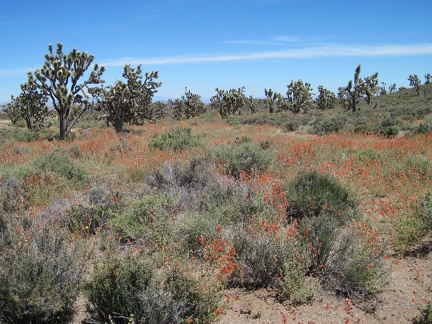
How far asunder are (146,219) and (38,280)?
6.23 feet

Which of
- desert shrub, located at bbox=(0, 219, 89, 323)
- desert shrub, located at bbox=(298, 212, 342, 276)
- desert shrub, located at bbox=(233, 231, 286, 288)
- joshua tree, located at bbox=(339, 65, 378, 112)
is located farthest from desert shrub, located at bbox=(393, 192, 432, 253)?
joshua tree, located at bbox=(339, 65, 378, 112)

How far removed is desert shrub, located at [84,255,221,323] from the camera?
3002 mm

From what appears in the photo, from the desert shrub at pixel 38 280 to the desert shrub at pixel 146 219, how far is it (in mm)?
1003

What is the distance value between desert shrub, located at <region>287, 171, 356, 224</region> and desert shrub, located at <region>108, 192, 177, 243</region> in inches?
82.3

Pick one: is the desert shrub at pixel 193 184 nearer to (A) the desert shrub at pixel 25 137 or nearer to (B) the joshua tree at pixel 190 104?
(A) the desert shrub at pixel 25 137

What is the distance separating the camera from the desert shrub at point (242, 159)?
26.1ft

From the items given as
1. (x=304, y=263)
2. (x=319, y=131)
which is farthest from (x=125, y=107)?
(x=304, y=263)

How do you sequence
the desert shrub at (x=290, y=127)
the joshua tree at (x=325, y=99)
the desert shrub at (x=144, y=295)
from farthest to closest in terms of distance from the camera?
the joshua tree at (x=325, y=99)
the desert shrub at (x=290, y=127)
the desert shrub at (x=144, y=295)

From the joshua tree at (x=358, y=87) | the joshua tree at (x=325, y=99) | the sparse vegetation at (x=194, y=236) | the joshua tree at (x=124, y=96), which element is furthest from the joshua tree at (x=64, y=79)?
the joshua tree at (x=325, y=99)

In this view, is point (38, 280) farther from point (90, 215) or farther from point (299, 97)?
point (299, 97)

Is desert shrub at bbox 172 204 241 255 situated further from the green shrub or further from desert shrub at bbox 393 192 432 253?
desert shrub at bbox 393 192 432 253

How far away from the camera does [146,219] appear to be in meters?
4.95

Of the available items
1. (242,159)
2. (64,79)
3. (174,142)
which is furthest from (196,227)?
(64,79)

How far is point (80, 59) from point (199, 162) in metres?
14.6
